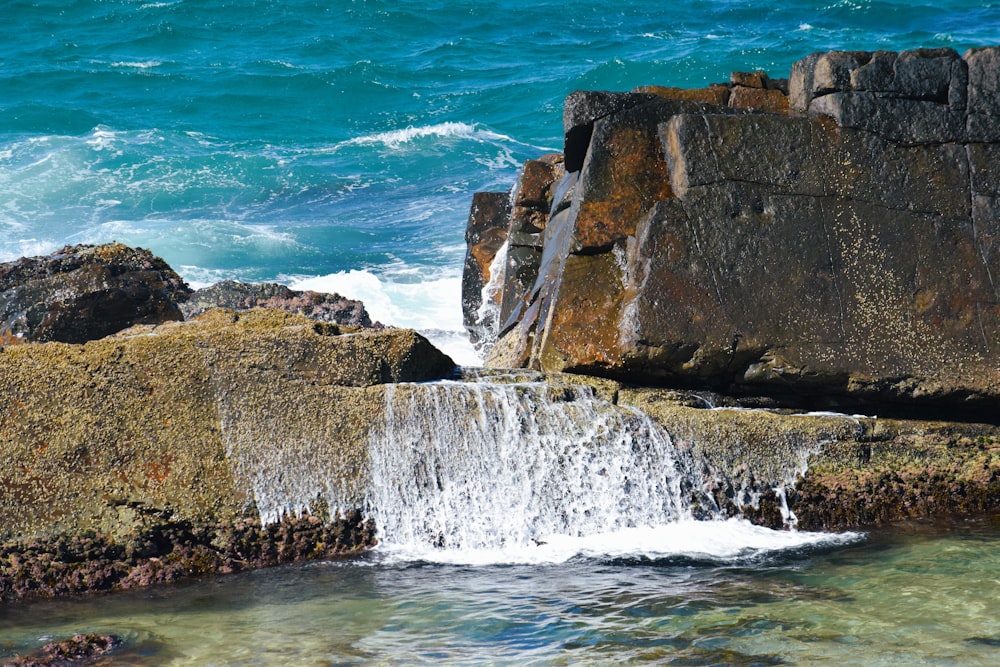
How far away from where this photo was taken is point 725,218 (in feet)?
23.7

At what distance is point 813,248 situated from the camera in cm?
720

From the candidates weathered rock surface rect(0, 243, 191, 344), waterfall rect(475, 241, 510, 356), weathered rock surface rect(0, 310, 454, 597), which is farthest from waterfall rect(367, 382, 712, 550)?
waterfall rect(475, 241, 510, 356)

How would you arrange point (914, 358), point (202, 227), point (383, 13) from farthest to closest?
1. point (383, 13)
2. point (202, 227)
3. point (914, 358)

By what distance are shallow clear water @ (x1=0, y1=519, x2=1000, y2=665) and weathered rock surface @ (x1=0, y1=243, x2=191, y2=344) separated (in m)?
2.38

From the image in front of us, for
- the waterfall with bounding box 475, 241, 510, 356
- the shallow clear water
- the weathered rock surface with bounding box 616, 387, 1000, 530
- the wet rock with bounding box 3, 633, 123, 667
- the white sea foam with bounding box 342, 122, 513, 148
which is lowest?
the shallow clear water

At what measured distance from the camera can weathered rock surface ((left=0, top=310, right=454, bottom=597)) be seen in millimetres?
6066

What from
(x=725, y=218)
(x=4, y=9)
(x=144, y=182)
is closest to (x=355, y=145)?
(x=144, y=182)

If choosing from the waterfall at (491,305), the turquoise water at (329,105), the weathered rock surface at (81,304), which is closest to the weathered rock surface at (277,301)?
the weathered rock surface at (81,304)

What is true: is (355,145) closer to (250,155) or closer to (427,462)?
(250,155)

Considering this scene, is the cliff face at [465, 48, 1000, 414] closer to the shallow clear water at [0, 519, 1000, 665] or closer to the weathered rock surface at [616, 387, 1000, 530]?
the weathered rock surface at [616, 387, 1000, 530]

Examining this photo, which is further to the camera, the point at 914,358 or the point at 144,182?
the point at 144,182

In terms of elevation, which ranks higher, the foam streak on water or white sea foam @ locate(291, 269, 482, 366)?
white sea foam @ locate(291, 269, 482, 366)

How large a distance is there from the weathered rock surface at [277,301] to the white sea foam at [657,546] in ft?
12.1

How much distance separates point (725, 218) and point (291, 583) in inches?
140
